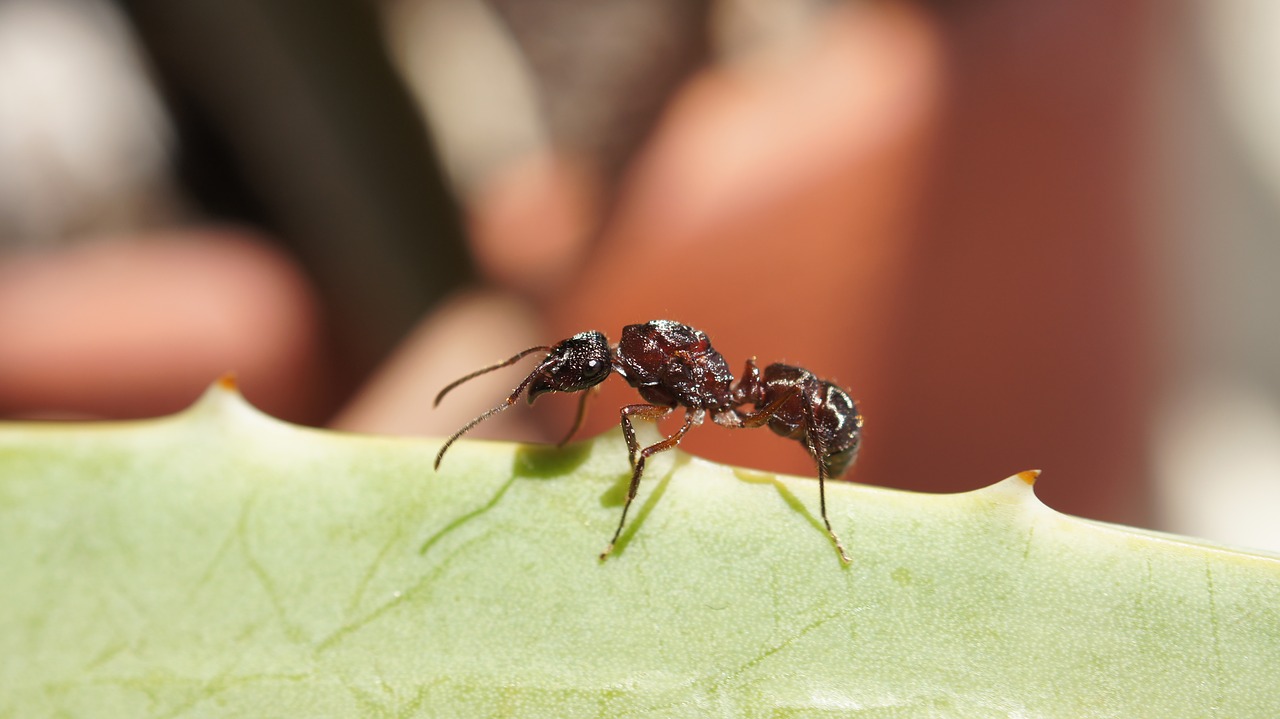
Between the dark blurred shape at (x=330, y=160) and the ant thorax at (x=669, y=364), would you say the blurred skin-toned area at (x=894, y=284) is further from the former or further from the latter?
the ant thorax at (x=669, y=364)

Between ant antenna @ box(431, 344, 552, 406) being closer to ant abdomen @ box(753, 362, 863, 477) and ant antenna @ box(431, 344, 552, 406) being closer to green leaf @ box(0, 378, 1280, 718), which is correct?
green leaf @ box(0, 378, 1280, 718)

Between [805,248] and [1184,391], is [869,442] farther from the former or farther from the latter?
[1184,391]

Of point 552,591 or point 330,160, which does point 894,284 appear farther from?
point 330,160

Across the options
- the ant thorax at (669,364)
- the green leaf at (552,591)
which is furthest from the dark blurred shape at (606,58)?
the green leaf at (552,591)

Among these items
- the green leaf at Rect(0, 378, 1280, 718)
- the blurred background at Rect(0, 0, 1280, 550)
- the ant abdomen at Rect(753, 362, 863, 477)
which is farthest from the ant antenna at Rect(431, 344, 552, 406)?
the blurred background at Rect(0, 0, 1280, 550)

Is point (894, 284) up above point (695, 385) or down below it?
below

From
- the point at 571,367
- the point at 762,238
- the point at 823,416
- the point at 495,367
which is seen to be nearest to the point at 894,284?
the point at 762,238
